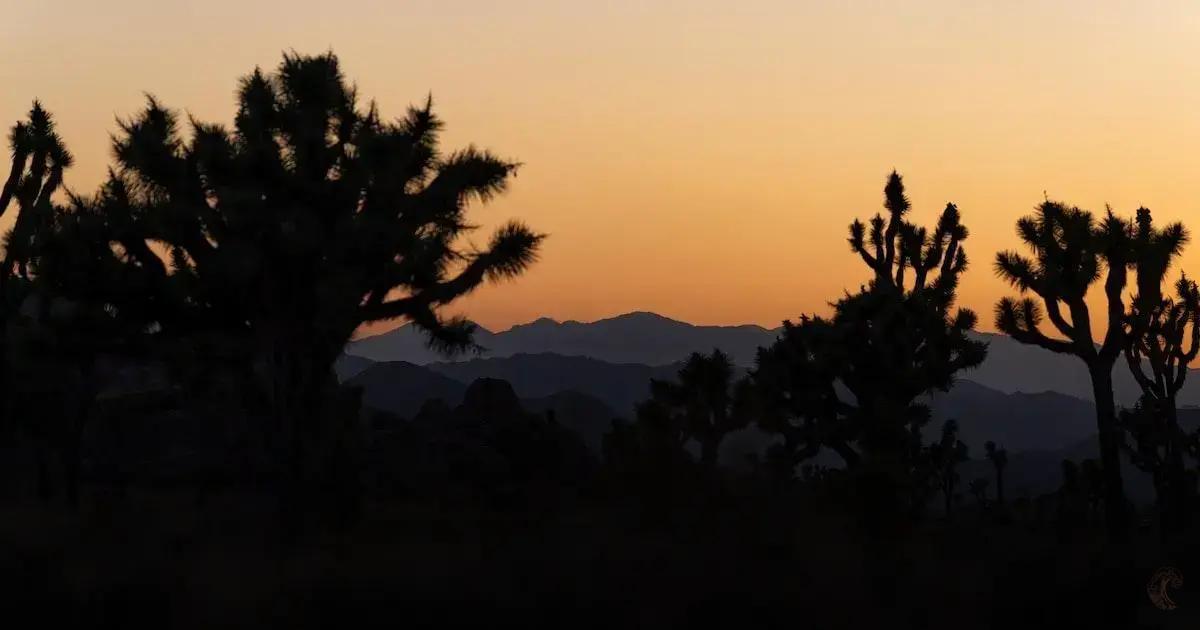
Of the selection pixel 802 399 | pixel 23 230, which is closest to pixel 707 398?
pixel 802 399

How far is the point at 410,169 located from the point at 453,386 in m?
180

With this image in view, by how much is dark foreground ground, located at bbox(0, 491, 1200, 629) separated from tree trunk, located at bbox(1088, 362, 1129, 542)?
7919 millimetres

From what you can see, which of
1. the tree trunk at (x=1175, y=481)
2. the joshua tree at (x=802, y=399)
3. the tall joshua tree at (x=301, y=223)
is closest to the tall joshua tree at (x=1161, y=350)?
the tree trunk at (x=1175, y=481)

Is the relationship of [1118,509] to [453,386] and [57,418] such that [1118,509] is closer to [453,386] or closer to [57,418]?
[57,418]

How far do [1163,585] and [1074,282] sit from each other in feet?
44.9

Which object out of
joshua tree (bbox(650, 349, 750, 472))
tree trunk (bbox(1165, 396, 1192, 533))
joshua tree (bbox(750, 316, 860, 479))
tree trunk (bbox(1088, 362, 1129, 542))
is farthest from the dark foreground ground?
joshua tree (bbox(650, 349, 750, 472))

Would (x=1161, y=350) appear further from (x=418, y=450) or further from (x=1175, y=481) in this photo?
(x=418, y=450)

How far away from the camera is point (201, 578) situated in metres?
11.1

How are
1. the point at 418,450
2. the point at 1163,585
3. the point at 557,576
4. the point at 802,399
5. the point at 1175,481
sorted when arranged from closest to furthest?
the point at 557,576 → the point at 1163,585 → the point at 1175,481 → the point at 802,399 → the point at 418,450

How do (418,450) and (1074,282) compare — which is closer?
(1074,282)

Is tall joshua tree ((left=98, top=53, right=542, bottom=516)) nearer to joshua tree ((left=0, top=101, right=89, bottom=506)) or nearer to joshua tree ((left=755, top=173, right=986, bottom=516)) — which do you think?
joshua tree ((left=0, top=101, right=89, bottom=506))

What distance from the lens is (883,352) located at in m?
30.4

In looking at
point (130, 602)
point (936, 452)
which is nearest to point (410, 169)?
point (130, 602)

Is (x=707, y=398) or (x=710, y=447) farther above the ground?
(x=707, y=398)
